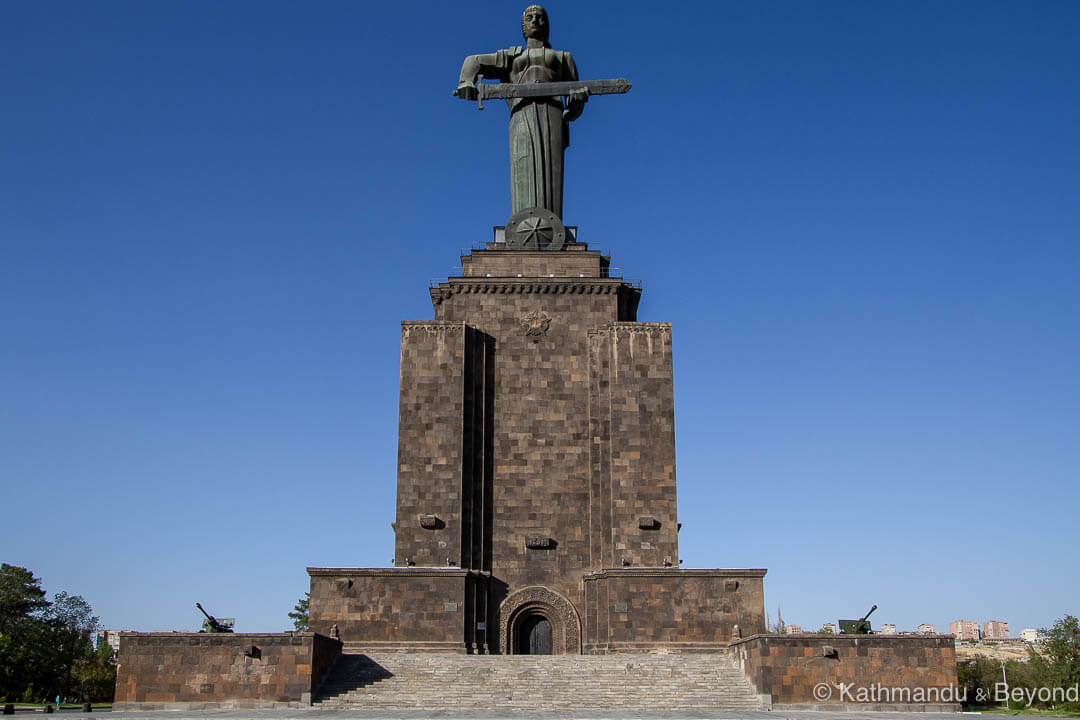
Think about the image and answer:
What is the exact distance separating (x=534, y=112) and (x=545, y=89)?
99cm

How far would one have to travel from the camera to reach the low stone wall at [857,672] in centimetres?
2555

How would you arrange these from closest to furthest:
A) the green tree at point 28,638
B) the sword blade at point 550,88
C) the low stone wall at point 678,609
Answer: the low stone wall at point 678,609, the sword blade at point 550,88, the green tree at point 28,638

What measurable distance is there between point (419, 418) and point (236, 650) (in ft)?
34.9

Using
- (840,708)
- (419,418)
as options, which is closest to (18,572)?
(419,418)

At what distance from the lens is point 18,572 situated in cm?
5100

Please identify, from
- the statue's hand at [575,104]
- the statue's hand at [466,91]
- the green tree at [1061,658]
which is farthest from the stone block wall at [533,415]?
the green tree at [1061,658]

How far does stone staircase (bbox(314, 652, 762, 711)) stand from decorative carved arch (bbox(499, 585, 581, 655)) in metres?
3.64

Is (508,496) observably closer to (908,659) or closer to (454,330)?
(454,330)

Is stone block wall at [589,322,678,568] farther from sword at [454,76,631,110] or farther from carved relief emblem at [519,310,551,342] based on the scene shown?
sword at [454,76,631,110]

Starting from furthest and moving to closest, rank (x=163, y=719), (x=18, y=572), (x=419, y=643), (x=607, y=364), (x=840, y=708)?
(x=18, y=572) → (x=607, y=364) → (x=419, y=643) → (x=840, y=708) → (x=163, y=719)

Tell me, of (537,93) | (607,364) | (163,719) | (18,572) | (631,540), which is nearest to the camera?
(163,719)

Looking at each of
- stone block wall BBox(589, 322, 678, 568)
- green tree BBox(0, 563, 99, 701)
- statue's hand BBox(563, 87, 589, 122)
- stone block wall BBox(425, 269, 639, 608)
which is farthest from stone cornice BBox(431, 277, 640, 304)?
green tree BBox(0, 563, 99, 701)

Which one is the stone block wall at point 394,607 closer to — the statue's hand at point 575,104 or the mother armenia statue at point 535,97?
the mother armenia statue at point 535,97

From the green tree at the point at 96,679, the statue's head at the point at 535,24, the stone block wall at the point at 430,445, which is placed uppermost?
the statue's head at the point at 535,24
